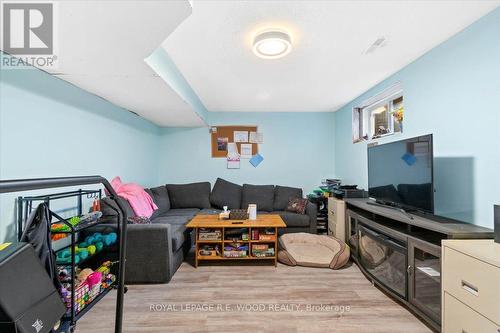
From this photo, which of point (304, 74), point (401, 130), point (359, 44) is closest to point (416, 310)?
point (401, 130)

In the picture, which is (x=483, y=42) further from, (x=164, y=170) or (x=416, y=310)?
(x=164, y=170)

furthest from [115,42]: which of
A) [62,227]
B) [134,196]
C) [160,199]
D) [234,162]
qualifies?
[234,162]

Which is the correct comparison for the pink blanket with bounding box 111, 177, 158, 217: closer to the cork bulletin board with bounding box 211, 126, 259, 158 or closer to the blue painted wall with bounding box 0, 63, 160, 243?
the blue painted wall with bounding box 0, 63, 160, 243

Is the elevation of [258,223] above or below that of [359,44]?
below

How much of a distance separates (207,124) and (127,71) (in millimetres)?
2327

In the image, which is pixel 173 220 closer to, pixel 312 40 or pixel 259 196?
pixel 259 196

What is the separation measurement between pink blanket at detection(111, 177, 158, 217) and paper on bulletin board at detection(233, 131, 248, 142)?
1.97 meters

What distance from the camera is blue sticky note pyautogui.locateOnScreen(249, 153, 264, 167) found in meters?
4.32

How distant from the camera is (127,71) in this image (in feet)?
6.06

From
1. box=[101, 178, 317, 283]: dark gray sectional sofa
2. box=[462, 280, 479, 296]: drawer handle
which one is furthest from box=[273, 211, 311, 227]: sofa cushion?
box=[462, 280, 479, 296]: drawer handle

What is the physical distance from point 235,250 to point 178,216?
1.14 meters

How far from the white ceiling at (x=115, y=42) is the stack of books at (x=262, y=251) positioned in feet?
6.58

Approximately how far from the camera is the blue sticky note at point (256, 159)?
170 inches

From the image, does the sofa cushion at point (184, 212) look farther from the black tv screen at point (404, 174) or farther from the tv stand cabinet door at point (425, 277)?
the tv stand cabinet door at point (425, 277)
